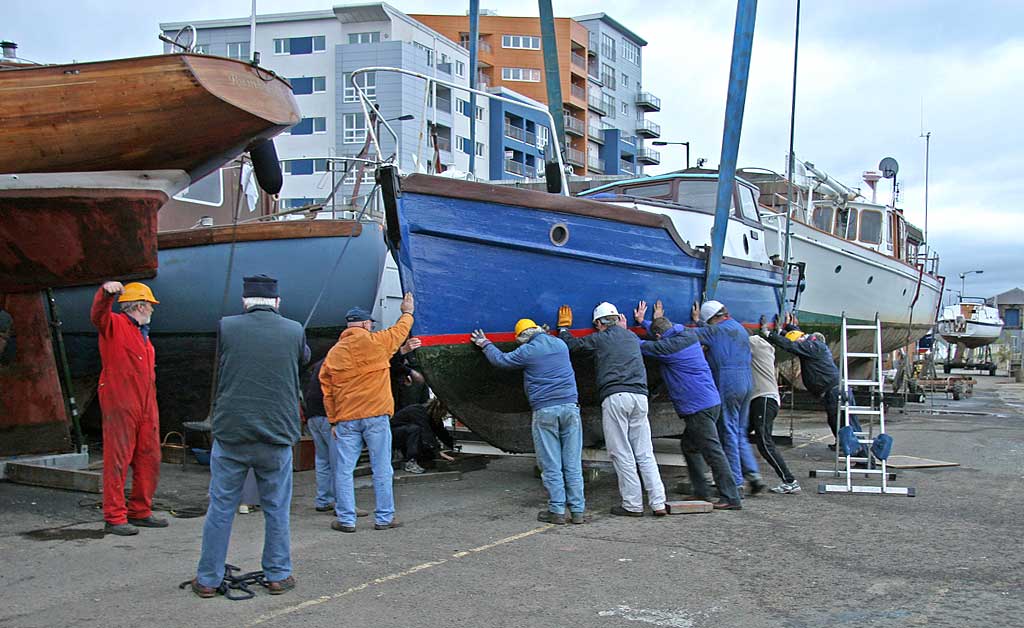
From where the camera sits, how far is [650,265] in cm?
862

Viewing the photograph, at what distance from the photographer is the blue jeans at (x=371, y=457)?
646 cm

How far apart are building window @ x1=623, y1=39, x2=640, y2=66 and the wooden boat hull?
66.3 m

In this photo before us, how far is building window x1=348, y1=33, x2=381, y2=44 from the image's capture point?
45.3 meters

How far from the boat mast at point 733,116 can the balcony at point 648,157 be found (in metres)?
64.1

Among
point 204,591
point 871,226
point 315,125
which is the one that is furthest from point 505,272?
point 315,125

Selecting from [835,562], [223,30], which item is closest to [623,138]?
[223,30]

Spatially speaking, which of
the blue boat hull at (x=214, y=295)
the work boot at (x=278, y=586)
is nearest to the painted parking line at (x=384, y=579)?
the work boot at (x=278, y=586)

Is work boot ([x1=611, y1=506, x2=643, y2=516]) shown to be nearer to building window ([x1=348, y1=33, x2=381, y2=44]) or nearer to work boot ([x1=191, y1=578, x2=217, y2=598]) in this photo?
work boot ([x1=191, y1=578, x2=217, y2=598])

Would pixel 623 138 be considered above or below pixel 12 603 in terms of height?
above

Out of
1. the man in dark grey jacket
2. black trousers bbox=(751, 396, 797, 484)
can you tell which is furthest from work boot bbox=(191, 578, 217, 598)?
black trousers bbox=(751, 396, 797, 484)

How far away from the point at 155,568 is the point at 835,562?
154 inches

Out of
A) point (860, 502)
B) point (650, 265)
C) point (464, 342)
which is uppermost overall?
point (650, 265)

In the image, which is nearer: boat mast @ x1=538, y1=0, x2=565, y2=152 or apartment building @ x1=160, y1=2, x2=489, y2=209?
boat mast @ x1=538, y1=0, x2=565, y2=152

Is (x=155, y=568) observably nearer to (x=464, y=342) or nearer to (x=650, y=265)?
(x=464, y=342)
